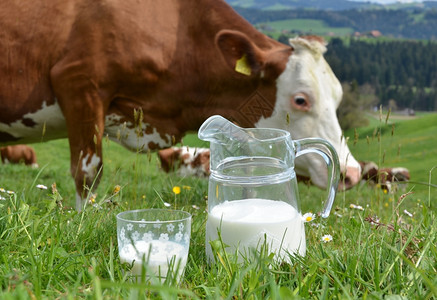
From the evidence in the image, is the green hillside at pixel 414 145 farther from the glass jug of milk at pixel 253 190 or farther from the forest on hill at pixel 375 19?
the forest on hill at pixel 375 19

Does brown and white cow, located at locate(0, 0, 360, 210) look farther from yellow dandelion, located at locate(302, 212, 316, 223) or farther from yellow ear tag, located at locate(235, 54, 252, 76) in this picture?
yellow dandelion, located at locate(302, 212, 316, 223)

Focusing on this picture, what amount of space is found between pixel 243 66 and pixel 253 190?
296 cm

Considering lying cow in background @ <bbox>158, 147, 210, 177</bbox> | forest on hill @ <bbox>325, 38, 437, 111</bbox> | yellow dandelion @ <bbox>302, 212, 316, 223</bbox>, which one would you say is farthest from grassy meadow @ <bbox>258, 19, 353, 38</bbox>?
yellow dandelion @ <bbox>302, 212, 316, 223</bbox>

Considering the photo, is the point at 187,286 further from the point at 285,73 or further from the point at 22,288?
the point at 285,73

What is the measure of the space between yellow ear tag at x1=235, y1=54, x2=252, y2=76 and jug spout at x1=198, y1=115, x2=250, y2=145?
Answer: 2798 millimetres

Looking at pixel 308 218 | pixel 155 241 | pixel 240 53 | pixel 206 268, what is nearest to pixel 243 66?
pixel 240 53

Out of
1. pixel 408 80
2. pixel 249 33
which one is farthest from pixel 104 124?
pixel 408 80

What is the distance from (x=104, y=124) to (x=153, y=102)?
472 mm

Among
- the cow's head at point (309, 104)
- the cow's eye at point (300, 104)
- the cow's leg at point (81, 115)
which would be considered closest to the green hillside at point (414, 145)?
the cow's head at point (309, 104)

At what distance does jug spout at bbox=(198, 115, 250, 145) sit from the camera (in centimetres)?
196

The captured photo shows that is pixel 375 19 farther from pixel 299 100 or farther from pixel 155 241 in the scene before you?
pixel 155 241

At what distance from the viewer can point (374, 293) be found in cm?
149

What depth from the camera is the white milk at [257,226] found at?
1.89 meters

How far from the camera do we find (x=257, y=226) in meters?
1.89
